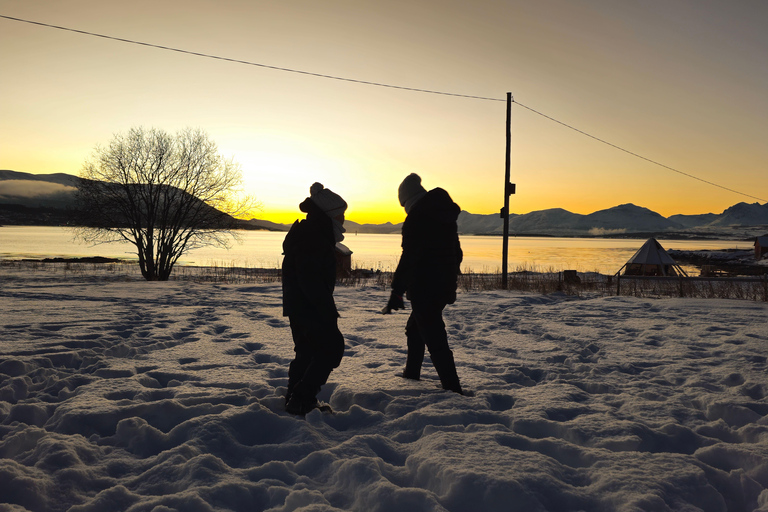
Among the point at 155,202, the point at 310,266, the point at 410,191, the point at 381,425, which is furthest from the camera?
the point at 155,202

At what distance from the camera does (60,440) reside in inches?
120

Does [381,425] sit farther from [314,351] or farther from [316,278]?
[316,278]

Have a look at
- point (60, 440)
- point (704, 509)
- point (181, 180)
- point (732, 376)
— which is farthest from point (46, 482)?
point (181, 180)

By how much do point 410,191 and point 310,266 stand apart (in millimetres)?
1504

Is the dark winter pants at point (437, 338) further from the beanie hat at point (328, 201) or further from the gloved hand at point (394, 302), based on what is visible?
the beanie hat at point (328, 201)

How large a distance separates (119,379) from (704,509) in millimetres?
5094

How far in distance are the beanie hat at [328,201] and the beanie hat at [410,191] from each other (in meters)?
0.93

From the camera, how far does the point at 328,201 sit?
143 inches

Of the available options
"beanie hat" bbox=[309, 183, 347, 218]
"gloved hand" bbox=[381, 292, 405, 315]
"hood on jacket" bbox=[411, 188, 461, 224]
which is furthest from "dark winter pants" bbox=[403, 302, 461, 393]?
"beanie hat" bbox=[309, 183, 347, 218]

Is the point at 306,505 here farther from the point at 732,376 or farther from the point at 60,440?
the point at 732,376

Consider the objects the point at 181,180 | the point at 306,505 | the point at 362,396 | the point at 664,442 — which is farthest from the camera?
the point at 181,180

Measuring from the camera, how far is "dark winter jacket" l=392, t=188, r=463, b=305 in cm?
414

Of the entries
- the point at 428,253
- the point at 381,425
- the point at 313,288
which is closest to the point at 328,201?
the point at 313,288

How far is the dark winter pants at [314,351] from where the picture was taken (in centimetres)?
352
